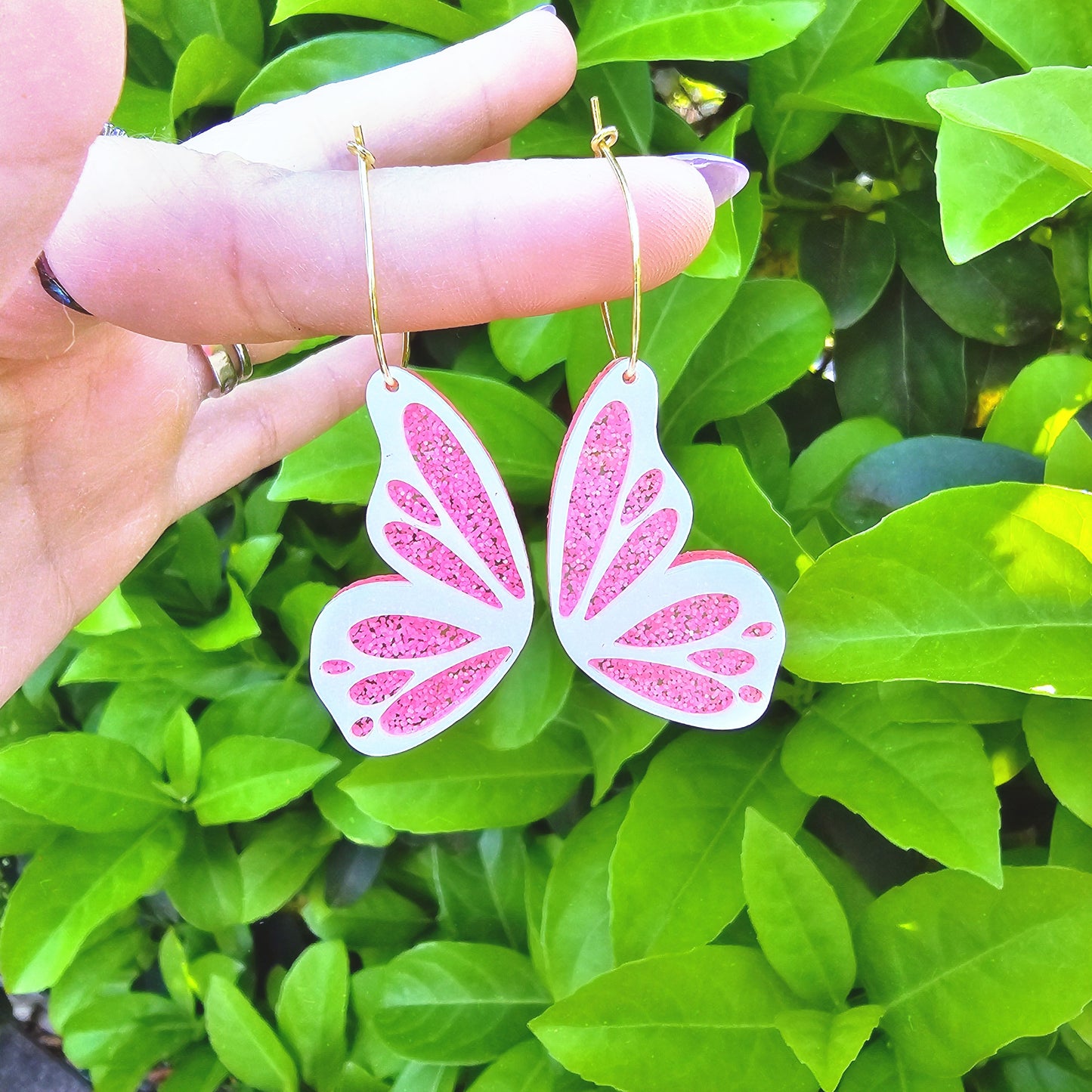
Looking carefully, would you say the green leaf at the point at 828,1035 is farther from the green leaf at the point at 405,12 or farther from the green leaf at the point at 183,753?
the green leaf at the point at 405,12

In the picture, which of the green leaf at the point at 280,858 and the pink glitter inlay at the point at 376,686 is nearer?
the pink glitter inlay at the point at 376,686

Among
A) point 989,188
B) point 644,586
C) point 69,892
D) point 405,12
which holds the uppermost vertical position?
point 405,12

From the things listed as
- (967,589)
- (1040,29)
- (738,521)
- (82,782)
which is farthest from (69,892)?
(1040,29)

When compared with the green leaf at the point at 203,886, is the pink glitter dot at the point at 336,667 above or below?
above

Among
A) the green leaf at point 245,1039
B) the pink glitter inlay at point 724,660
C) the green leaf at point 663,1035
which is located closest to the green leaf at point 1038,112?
the pink glitter inlay at point 724,660

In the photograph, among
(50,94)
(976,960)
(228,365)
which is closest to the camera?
(50,94)

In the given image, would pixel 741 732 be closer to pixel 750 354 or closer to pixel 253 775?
pixel 750 354

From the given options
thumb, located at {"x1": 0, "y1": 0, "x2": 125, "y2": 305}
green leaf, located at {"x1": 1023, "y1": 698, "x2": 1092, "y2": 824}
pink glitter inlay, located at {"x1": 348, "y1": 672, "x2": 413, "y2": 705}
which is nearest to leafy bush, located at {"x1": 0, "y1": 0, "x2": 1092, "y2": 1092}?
green leaf, located at {"x1": 1023, "y1": 698, "x2": 1092, "y2": 824}
